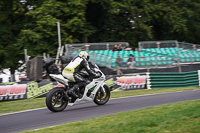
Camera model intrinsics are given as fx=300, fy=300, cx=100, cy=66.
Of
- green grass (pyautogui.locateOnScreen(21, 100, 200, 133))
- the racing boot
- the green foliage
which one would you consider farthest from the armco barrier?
green grass (pyautogui.locateOnScreen(21, 100, 200, 133))

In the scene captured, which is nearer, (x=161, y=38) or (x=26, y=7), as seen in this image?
(x=26, y=7)

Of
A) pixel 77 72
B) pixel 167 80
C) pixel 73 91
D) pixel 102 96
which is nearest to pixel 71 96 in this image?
pixel 73 91

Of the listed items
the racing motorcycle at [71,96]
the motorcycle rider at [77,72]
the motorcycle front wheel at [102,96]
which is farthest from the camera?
the motorcycle front wheel at [102,96]

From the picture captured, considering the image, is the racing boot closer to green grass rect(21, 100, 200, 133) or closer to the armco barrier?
green grass rect(21, 100, 200, 133)

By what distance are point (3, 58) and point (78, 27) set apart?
718cm

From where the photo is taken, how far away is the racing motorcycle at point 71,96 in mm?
8414

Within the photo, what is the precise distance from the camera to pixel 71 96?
8789 millimetres

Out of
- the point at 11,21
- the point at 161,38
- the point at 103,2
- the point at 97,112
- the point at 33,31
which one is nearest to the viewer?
the point at 97,112

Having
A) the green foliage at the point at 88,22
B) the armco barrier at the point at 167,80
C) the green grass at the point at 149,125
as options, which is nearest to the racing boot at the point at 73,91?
the green grass at the point at 149,125

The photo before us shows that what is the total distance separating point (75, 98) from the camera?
29.1ft

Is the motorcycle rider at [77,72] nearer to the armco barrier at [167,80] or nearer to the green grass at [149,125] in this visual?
the green grass at [149,125]

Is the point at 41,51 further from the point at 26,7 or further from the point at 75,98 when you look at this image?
the point at 75,98

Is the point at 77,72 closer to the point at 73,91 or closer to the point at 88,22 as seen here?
the point at 73,91

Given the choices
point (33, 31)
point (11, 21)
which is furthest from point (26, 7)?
point (33, 31)
